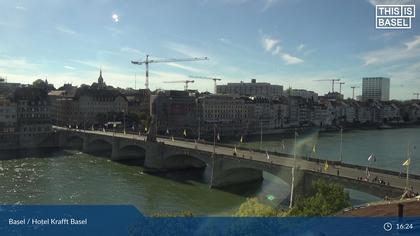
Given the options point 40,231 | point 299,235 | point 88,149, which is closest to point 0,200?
point 40,231

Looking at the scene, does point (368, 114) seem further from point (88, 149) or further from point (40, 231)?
point (40, 231)

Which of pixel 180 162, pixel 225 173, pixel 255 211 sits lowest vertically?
pixel 180 162

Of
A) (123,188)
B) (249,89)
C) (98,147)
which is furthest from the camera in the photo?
(249,89)

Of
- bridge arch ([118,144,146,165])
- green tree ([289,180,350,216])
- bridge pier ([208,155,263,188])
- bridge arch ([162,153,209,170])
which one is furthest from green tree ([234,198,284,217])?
bridge arch ([118,144,146,165])

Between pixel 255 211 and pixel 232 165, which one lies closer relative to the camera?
pixel 255 211

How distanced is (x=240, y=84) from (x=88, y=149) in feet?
370

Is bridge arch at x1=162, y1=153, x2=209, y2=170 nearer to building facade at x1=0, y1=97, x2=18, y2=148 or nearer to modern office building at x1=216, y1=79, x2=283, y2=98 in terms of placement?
building facade at x1=0, y1=97, x2=18, y2=148

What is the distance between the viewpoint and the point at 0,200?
30641 millimetres

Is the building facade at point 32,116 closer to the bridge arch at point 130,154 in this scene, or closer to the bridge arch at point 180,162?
the bridge arch at point 130,154

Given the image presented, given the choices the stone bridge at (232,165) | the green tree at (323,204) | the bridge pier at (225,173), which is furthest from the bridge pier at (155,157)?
the green tree at (323,204)

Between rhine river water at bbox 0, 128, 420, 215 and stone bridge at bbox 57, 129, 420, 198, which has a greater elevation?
stone bridge at bbox 57, 129, 420, 198

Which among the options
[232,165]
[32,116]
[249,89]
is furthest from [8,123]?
[249,89]

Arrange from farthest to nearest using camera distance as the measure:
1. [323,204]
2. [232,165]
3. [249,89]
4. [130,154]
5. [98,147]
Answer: [249,89], [98,147], [130,154], [232,165], [323,204]

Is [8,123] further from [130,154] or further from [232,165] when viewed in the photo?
[232,165]
